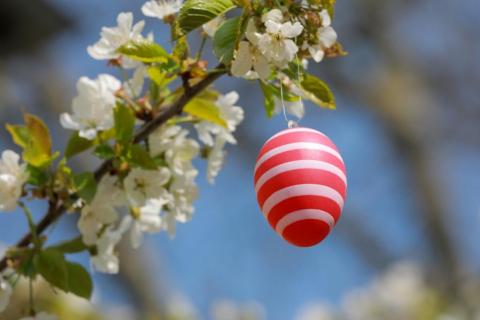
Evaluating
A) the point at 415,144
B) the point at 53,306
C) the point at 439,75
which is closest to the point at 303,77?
the point at 53,306

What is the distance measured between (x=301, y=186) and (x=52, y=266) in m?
0.37

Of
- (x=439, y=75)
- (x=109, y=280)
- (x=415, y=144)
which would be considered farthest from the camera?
(x=439, y=75)

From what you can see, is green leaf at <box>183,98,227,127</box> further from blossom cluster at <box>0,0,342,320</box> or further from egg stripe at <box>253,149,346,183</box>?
egg stripe at <box>253,149,346,183</box>

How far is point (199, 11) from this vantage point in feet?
3.22

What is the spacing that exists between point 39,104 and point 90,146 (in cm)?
304

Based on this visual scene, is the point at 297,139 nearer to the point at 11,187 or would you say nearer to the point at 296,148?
the point at 296,148

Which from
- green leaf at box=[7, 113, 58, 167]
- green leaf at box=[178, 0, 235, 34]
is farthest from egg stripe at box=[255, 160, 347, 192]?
green leaf at box=[7, 113, 58, 167]

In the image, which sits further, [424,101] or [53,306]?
[424,101]

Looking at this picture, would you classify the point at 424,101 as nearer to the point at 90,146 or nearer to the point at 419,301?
the point at 419,301

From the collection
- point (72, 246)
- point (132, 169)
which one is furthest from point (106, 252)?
point (132, 169)

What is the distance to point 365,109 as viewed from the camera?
16.8 ft

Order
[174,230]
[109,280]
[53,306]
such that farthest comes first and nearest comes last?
[109,280] → [53,306] → [174,230]

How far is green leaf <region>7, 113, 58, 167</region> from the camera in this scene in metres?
1.12

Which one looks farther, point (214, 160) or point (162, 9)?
point (214, 160)
